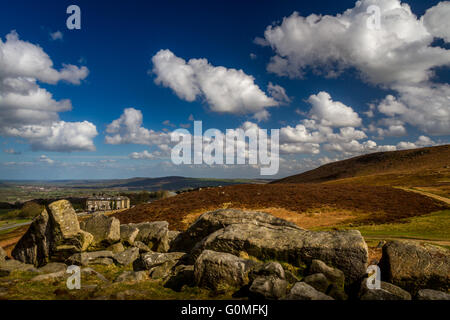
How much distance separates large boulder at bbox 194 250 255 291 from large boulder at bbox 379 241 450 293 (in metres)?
6.36

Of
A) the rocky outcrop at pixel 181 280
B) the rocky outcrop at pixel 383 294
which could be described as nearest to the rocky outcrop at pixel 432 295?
the rocky outcrop at pixel 383 294

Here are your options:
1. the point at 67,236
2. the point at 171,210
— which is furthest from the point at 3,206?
the point at 67,236

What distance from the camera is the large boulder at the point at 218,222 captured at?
1718cm

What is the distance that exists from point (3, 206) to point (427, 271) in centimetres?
21281

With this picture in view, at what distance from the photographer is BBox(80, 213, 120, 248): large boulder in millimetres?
19234

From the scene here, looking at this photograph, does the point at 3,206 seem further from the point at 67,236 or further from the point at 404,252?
the point at 404,252

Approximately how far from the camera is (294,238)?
44.4 ft

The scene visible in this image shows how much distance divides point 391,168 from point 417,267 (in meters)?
143

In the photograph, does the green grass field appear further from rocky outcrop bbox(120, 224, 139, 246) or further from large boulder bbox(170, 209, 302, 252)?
rocky outcrop bbox(120, 224, 139, 246)

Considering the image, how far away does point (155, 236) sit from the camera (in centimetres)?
2158

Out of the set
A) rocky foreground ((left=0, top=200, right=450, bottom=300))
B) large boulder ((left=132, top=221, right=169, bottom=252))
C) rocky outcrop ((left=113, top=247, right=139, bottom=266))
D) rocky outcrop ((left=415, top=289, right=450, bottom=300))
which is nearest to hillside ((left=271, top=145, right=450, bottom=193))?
rocky foreground ((left=0, top=200, right=450, bottom=300))

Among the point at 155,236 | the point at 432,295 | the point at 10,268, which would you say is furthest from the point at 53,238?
the point at 432,295

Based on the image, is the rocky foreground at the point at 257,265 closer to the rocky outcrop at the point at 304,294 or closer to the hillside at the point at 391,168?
the rocky outcrop at the point at 304,294

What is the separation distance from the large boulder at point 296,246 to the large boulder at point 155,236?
6.79 m
